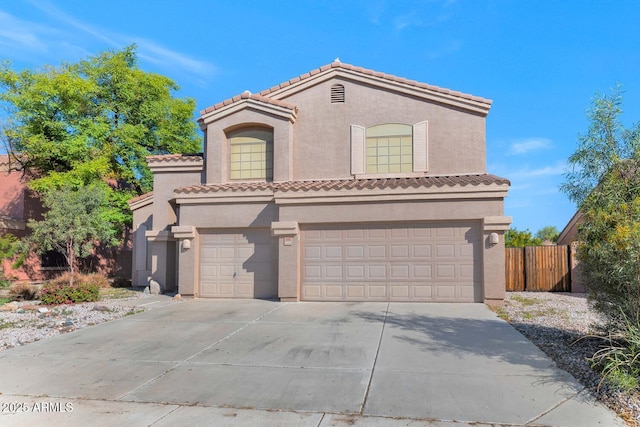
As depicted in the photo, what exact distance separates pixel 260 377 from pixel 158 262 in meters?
11.7

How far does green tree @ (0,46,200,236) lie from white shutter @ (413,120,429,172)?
13656 mm

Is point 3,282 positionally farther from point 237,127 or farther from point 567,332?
point 567,332

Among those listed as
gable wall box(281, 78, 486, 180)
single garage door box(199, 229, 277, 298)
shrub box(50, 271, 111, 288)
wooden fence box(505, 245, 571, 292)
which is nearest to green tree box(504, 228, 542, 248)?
wooden fence box(505, 245, 571, 292)

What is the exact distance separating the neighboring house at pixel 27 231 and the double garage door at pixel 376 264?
42.7ft

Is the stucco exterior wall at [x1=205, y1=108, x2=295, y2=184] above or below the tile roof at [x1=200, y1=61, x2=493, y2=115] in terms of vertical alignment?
below

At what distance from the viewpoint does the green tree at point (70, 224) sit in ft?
51.2

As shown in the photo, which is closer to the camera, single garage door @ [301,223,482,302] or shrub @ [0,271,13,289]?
single garage door @ [301,223,482,302]

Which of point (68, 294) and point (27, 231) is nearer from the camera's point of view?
point (68, 294)

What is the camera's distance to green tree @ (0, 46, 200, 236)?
63.7ft

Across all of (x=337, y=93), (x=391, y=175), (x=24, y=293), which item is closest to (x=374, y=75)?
(x=337, y=93)

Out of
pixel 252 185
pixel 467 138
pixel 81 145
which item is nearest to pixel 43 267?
pixel 81 145

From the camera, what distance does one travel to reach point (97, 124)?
20328mm

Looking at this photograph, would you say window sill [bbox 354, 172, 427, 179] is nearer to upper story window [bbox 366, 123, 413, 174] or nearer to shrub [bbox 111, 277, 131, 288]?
upper story window [bbox 366, 123, 413, 174]

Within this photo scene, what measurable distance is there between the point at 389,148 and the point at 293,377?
10.2 meters
